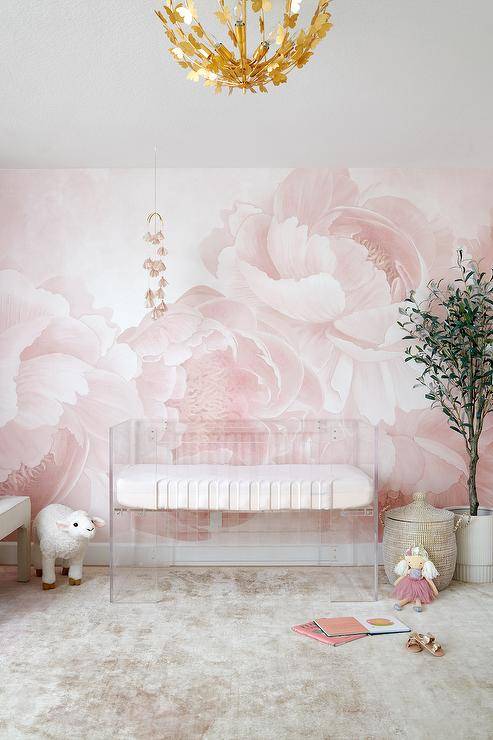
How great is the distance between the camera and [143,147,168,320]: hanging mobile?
12.5 feet

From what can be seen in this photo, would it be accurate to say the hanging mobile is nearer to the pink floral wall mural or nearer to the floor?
the pink floral wall mural

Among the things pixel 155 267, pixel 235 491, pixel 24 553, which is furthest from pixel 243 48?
pixel 24 553

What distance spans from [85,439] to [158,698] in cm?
200

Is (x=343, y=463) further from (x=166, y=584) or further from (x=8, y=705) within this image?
(x=8, y=705)

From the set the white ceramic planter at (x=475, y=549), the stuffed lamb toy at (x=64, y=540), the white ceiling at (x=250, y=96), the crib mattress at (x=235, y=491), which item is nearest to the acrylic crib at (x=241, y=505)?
the crib mattress at (x=235, y=491)

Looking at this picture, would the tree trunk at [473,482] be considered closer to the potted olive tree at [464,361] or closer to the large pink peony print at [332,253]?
the potted olive tree at [464,361]

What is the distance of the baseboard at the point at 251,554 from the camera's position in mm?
3869

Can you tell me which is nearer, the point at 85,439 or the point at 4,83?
the point at 4,83

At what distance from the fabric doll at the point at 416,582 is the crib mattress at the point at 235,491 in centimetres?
37

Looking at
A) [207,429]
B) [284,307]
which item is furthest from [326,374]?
[207,429]

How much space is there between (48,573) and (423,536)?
200cm

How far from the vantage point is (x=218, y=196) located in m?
4.33

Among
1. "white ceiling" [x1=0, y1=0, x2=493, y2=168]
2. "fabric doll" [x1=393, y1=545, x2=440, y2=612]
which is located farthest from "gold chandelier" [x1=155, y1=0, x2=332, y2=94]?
"fabric doll" [x1=393, y1=545, x2=440, y2=612]

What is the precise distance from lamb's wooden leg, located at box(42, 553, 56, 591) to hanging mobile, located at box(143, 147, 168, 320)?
4.70ft
